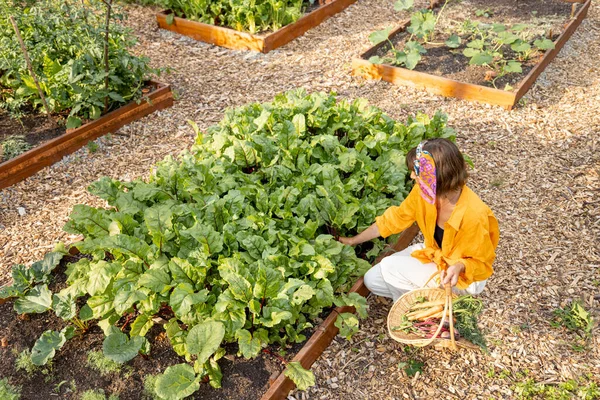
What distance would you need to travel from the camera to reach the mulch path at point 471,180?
10.5ft

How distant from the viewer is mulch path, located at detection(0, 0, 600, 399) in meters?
3.19

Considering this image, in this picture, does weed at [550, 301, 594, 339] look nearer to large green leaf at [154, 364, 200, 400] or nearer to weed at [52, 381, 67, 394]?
large green leaf at [154, 364, 200, 400]

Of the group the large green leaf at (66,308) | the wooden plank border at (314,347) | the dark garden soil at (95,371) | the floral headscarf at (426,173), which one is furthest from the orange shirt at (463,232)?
the large green leaf at (66,308)

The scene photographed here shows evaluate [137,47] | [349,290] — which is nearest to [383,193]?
[349,290]

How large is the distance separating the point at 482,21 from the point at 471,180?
3.68 meters

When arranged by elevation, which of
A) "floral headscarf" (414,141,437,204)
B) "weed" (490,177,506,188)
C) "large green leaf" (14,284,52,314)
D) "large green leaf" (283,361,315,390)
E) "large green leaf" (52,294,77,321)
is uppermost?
"floral headscarf" (414,141,437,204)

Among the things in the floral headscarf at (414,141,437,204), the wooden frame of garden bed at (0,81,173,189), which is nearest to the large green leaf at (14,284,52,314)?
the wooden frame of garden bed at (0,81,173,189)

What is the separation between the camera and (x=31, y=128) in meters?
5.14

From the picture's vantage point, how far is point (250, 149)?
3934 mm

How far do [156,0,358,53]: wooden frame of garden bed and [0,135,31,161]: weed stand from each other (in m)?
3.04

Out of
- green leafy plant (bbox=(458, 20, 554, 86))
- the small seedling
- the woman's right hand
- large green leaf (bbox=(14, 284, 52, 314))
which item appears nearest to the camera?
large green leaf (bbox=(14, 284, 52, 314))

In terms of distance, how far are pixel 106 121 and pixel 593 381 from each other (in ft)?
15.4

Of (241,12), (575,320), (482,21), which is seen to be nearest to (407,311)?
(575,320)

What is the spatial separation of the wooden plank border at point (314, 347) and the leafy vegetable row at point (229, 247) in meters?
0.06
